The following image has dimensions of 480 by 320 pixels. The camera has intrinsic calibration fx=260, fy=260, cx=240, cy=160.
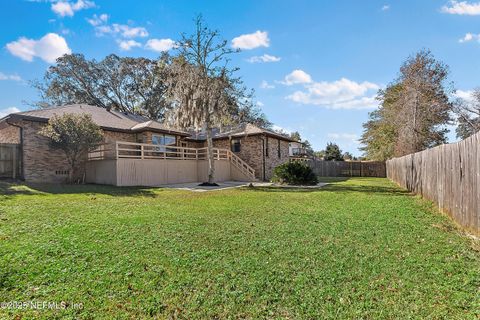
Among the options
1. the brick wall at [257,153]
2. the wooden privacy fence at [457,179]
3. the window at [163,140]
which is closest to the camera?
the wooden privacy fence at [457,179]

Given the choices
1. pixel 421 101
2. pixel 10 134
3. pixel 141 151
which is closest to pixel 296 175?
pixel 141 151

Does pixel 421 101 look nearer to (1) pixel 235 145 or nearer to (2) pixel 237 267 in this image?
(1) pixel 235 145

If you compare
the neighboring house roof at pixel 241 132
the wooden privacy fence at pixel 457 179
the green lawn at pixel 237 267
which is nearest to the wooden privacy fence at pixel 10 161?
the green lawn at pixel 237 267

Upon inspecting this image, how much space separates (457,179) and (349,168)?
22.7 metres

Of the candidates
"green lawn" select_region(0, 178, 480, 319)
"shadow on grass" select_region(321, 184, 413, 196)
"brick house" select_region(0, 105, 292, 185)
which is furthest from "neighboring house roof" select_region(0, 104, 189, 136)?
"shadow on grass" select_region(321, 184, 413, 196)

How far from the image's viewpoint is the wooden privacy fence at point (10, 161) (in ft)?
40.0

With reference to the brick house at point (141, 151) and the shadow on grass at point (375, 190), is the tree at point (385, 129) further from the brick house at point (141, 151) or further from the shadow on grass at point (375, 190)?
the shadow on grass at point (375, 190)

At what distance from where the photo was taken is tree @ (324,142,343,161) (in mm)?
38556

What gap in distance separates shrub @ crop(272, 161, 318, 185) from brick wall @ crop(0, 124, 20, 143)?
1397cm

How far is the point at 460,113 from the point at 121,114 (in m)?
23.0

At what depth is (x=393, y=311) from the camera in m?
2.31

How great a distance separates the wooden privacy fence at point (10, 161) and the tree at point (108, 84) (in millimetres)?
15569

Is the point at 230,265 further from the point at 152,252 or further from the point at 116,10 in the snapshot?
the point at 116,10

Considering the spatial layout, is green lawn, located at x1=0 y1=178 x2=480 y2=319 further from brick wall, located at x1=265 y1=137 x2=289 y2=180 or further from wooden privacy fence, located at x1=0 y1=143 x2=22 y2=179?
brick wall, located at x1=265 y1=137 x2=289 y2=180
